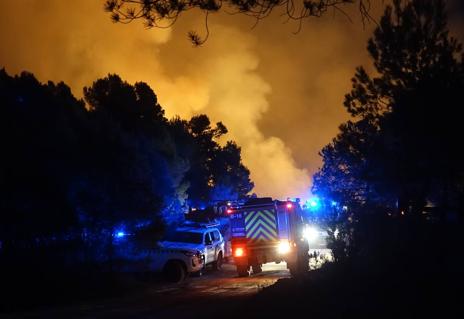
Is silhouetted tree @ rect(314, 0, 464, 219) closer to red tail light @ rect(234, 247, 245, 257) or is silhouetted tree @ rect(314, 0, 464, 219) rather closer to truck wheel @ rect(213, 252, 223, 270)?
red tail light @ rect(234, 247, 245, 257)

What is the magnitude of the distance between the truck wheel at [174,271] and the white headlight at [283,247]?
348cm

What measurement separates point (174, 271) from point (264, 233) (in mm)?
3471

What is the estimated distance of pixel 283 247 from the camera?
782 inches

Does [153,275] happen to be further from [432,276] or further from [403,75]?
[432,276]

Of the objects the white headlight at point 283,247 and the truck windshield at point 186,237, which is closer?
the white headlight at point 283,247

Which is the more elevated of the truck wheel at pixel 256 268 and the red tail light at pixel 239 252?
the red tail light at pixel 239 252

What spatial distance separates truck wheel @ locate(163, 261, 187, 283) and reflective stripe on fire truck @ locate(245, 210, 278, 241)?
2682mm

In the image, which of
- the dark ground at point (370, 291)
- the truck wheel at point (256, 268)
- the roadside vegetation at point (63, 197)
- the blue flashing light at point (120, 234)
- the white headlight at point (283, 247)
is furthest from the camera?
the truck wheel at point (256, 268)

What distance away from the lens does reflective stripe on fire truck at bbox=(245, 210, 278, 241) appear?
2011 centimetres

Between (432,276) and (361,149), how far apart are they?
10432 millimetres

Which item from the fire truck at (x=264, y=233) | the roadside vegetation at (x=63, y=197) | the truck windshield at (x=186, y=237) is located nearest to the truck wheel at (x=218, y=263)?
the truck windshield at (x=186, y=237)

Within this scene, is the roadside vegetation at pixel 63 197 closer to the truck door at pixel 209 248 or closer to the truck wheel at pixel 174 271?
the truck wheel at pixel 174 271

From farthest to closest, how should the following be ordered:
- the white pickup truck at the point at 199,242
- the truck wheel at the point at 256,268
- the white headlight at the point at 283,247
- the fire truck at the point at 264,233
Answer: the white pickup truck at the point at 199,242, the truck wheel at the point at 256,268, the fire truck at the point at 264,233, the white headlight at the point at 283,247

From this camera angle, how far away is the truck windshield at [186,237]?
21875mm
